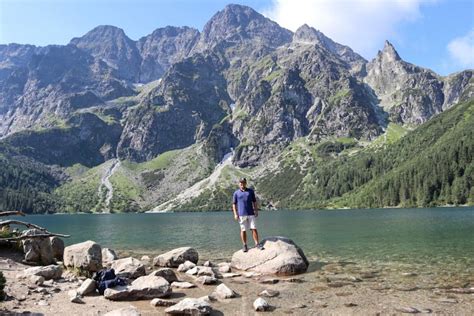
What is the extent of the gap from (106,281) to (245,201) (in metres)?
11.0

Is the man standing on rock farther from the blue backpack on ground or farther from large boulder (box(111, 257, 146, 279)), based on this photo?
the blue backpack on ground

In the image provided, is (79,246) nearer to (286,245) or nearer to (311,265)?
(286,245)

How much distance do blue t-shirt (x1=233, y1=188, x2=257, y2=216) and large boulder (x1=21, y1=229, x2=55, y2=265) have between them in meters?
14.7

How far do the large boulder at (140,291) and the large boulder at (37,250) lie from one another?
492 inches

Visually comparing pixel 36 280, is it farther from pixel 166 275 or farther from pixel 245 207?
pixel 245 207

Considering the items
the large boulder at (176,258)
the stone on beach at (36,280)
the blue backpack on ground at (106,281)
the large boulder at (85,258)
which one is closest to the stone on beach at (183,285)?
the blue backpack on ground at (106,281)

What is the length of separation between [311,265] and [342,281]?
739 centimetres

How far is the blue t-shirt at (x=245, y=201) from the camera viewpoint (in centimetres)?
2927

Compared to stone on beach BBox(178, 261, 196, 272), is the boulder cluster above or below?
above

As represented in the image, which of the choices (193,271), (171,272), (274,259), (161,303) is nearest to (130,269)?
(171,272)

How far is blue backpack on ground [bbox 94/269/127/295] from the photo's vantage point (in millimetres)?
22016

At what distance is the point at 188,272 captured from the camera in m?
30.0

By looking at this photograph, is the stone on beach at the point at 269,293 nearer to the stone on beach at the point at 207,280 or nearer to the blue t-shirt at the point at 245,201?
the stone on beach at the point at 207,280

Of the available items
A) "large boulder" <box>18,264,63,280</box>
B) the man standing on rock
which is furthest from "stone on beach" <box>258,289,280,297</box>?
"large boulder" <box>18,264,63,280</box>
